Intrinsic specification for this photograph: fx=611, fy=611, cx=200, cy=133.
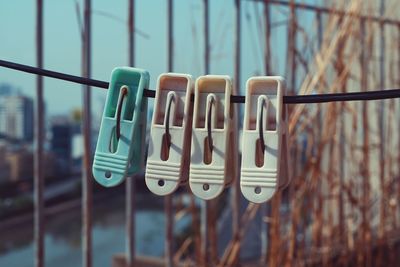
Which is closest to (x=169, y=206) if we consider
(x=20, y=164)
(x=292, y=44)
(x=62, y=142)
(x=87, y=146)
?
(x=87, y=146)

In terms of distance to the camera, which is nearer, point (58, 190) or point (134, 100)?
point (134, 100)

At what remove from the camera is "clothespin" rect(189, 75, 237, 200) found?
0.44 meters

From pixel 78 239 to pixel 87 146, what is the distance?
115 centimetres

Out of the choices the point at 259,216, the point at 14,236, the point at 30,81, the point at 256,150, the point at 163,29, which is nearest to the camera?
the point at 256,150

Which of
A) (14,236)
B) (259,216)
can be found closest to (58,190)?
(14,236)

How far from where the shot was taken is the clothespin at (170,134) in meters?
0.45

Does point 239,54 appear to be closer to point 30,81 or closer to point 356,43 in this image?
point 356,43

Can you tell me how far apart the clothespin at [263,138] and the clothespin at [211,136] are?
0.6 inches

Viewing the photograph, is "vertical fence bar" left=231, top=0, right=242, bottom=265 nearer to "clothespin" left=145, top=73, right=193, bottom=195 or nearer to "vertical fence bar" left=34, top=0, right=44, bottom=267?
"vertical fence bar" left=34, top=0, right=44, bottom=267

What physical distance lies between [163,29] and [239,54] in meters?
0.20

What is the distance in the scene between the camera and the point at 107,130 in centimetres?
47

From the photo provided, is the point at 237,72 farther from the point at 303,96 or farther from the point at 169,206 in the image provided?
the point at 303,96

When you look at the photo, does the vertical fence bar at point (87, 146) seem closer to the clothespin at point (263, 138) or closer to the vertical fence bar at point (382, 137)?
the clothespin at point (263, 138)

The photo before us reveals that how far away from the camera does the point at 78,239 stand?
212 cm
